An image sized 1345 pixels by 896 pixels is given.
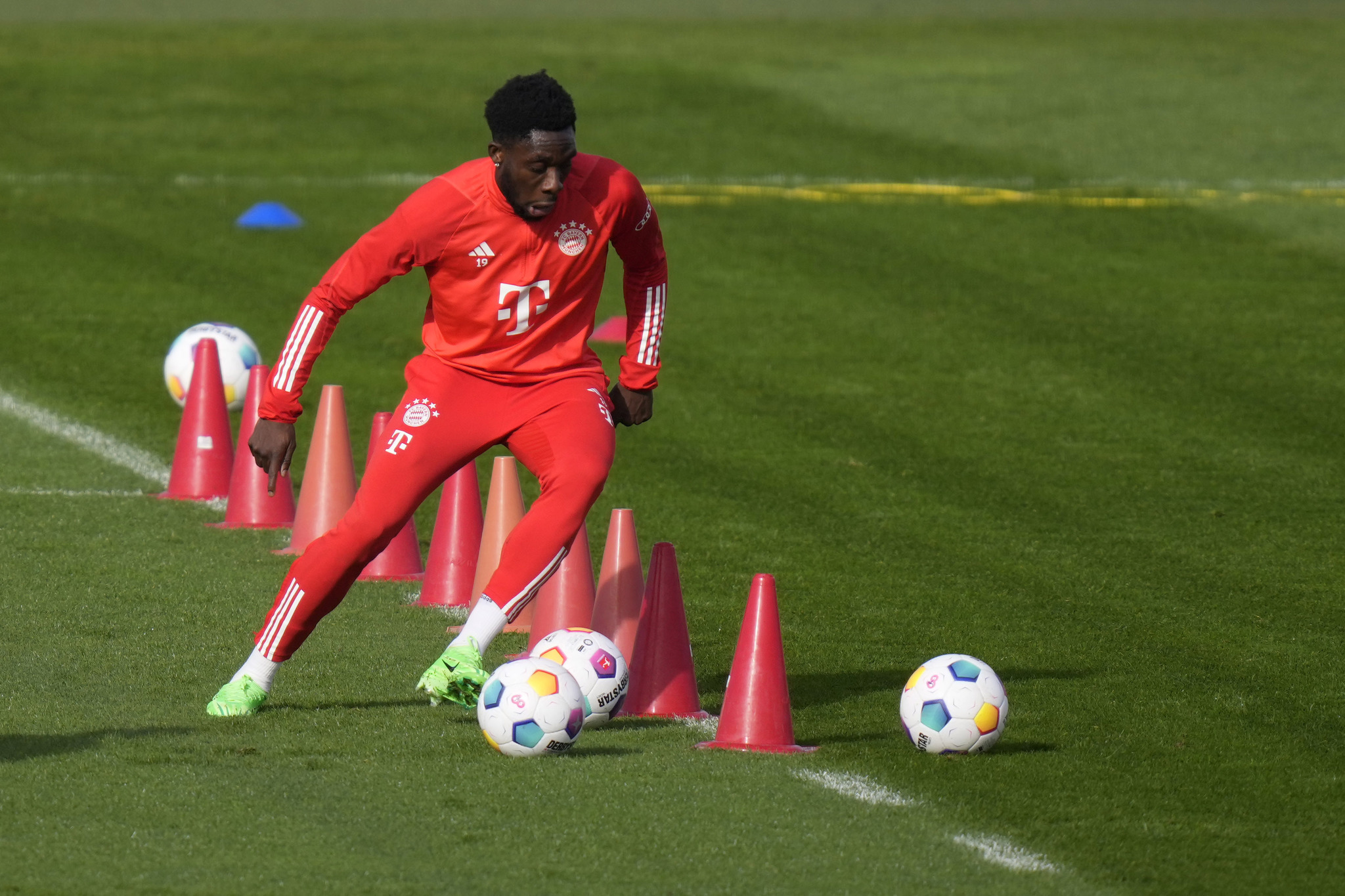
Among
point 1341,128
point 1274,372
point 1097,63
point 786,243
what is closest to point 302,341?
point 1274,372

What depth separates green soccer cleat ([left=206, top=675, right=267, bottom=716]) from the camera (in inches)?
281

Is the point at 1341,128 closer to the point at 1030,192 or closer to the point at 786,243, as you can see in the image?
the point at 1030,192

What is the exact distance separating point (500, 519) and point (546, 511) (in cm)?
177

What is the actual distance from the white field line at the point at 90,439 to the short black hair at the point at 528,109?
542 cm

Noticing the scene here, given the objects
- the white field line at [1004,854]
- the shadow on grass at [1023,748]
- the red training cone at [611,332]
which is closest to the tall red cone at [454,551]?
the shadow on grass at [1023,748]

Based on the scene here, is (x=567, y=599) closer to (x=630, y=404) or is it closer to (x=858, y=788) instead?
(x=630, y=404)

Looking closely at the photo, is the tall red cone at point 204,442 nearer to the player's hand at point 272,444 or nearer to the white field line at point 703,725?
the player's hand at point 272,444

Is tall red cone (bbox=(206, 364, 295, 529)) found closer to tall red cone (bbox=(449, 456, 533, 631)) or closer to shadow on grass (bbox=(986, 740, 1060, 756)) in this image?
tall red cone (bbox=(449, 456, 533, 631))

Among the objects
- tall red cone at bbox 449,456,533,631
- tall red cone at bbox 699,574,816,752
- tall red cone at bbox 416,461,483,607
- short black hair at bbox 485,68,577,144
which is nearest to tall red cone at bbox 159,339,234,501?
tall red cone at bbox 416,461,483,607

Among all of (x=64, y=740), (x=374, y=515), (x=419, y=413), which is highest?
(x=419, y=413)

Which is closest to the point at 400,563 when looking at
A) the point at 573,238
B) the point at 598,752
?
the point at 573,238

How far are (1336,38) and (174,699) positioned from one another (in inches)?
1122

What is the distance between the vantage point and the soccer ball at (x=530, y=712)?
21.7ft

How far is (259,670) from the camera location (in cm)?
719
